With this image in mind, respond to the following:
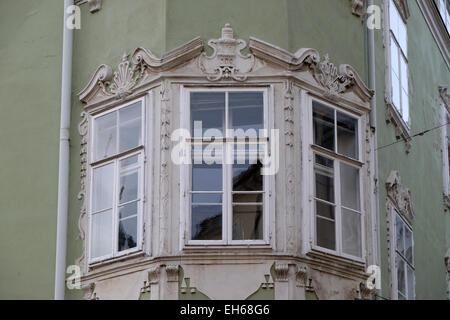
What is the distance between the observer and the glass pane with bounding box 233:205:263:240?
1596 centimetres

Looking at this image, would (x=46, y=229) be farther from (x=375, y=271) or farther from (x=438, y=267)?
(x=438, y=267)

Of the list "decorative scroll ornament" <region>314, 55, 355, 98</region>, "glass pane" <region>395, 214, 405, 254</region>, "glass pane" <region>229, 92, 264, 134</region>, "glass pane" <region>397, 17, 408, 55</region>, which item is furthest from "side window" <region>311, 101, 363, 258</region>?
"glass pane" <region>397, 17, 408, 55</region>

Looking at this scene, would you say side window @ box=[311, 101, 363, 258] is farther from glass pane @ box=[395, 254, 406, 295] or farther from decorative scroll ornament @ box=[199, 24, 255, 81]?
glass pane @ box=[395, 254, 406, 295]

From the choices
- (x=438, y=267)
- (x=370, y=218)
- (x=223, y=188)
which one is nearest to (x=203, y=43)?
(x=223, y=188)

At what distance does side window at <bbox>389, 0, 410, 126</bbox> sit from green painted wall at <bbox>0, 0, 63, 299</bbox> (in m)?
5.26

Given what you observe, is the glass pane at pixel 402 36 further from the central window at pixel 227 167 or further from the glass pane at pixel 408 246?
the central window at pixel 227 167

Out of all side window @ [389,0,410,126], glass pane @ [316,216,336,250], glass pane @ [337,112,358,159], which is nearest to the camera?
glass pane @ [316,216,336,250]

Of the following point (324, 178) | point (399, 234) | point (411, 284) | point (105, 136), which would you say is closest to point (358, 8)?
point (324, 178)

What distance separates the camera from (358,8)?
60.1 ft

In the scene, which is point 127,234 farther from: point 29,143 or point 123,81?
point 29,143

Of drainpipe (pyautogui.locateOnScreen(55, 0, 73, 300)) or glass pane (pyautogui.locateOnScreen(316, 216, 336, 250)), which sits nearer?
glass pane (pyautogui.locateOnScreen(316, 216, 336, 250))

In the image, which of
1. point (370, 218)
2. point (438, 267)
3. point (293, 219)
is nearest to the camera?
point (293, 219)

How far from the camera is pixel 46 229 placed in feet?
56.6
